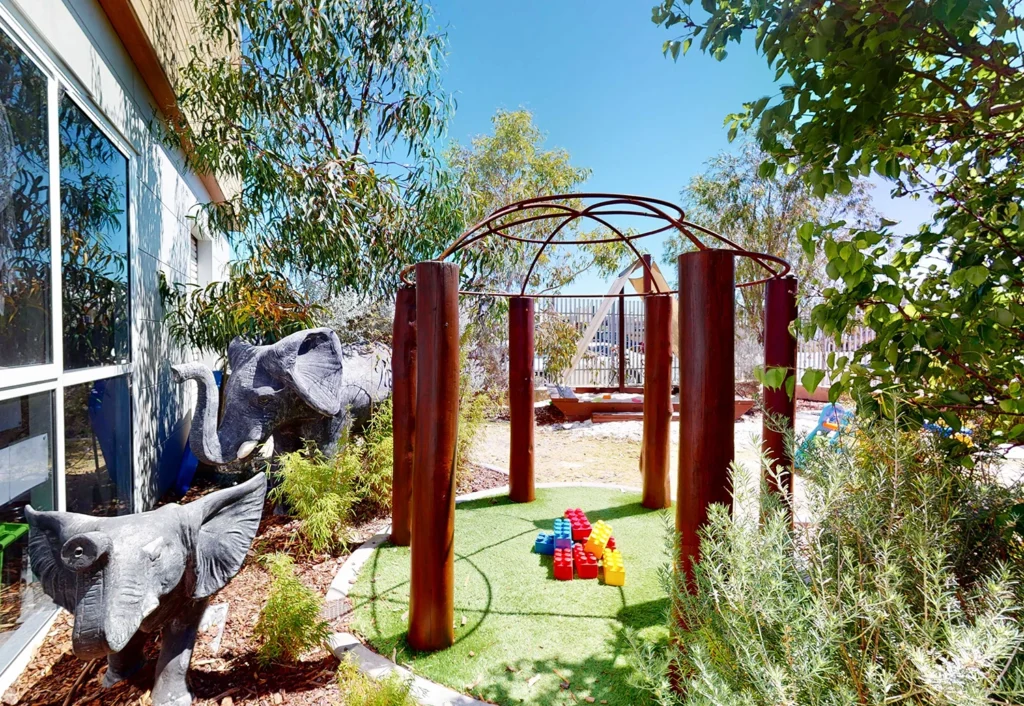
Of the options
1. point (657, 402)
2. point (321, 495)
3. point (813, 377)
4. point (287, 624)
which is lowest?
point (287, 624)

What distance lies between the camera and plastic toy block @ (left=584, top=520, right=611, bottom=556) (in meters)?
3.57

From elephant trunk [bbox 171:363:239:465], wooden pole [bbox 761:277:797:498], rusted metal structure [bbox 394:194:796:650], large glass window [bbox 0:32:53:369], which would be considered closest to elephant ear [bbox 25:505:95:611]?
large glass window [bbox 0:32:53:369]

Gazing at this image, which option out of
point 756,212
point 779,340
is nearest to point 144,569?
point 779,340

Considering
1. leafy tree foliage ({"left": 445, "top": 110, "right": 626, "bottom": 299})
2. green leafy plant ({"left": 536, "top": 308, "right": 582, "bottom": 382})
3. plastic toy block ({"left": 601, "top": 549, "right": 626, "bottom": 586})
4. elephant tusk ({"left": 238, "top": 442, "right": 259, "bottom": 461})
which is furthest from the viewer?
leafy tree foliage ({"left": 445, "top": 110, "right": 626, "bottom": 299})

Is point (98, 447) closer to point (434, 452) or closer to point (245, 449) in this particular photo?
point (245, 449)

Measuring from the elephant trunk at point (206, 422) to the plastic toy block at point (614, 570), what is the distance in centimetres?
277

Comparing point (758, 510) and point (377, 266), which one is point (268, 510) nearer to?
point (377, 266)

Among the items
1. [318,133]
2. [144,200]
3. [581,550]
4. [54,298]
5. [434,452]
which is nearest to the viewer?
[434,452]

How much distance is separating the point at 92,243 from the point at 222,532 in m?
2.59

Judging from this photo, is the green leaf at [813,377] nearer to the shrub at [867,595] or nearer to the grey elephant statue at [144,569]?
the shrub at [867,595]

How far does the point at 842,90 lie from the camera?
1572 mm

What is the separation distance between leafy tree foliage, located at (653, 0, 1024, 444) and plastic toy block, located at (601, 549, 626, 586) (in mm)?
2174

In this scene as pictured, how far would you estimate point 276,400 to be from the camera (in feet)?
13.1

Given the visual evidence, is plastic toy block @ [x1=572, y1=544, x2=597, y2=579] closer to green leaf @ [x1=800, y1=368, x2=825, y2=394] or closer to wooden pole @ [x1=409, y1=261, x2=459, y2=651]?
wooden pole @ [x1=409, y1=261, x2=459, y2=651]
